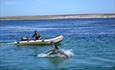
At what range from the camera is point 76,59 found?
24453 mm

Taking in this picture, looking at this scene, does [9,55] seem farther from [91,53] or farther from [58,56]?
[91,53]

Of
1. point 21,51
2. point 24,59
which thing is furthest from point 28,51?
point 24,59

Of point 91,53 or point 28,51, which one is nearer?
point 91,53

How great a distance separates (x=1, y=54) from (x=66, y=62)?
7707 mm

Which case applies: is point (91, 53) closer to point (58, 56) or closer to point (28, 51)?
point (58, 56)

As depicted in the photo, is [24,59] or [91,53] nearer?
[24,59]

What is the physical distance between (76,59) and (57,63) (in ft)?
5.63

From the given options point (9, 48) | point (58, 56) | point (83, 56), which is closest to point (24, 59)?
point (58, 56)

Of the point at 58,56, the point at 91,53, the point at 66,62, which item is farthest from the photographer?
the point at 91,53

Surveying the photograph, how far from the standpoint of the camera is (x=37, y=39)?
112ft

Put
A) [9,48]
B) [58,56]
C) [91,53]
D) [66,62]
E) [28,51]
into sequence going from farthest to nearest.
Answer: [9,48]
[28,51]
[91,53]
[58,56]
[66,62]

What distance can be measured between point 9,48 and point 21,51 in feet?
8.30

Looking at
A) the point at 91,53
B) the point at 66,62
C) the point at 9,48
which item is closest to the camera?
the point at 66,62

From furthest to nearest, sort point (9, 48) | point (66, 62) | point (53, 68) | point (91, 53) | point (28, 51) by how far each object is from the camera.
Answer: point (9, 48), point (28, 51), point (91, 53), point (66, 62), point (53, 68)
